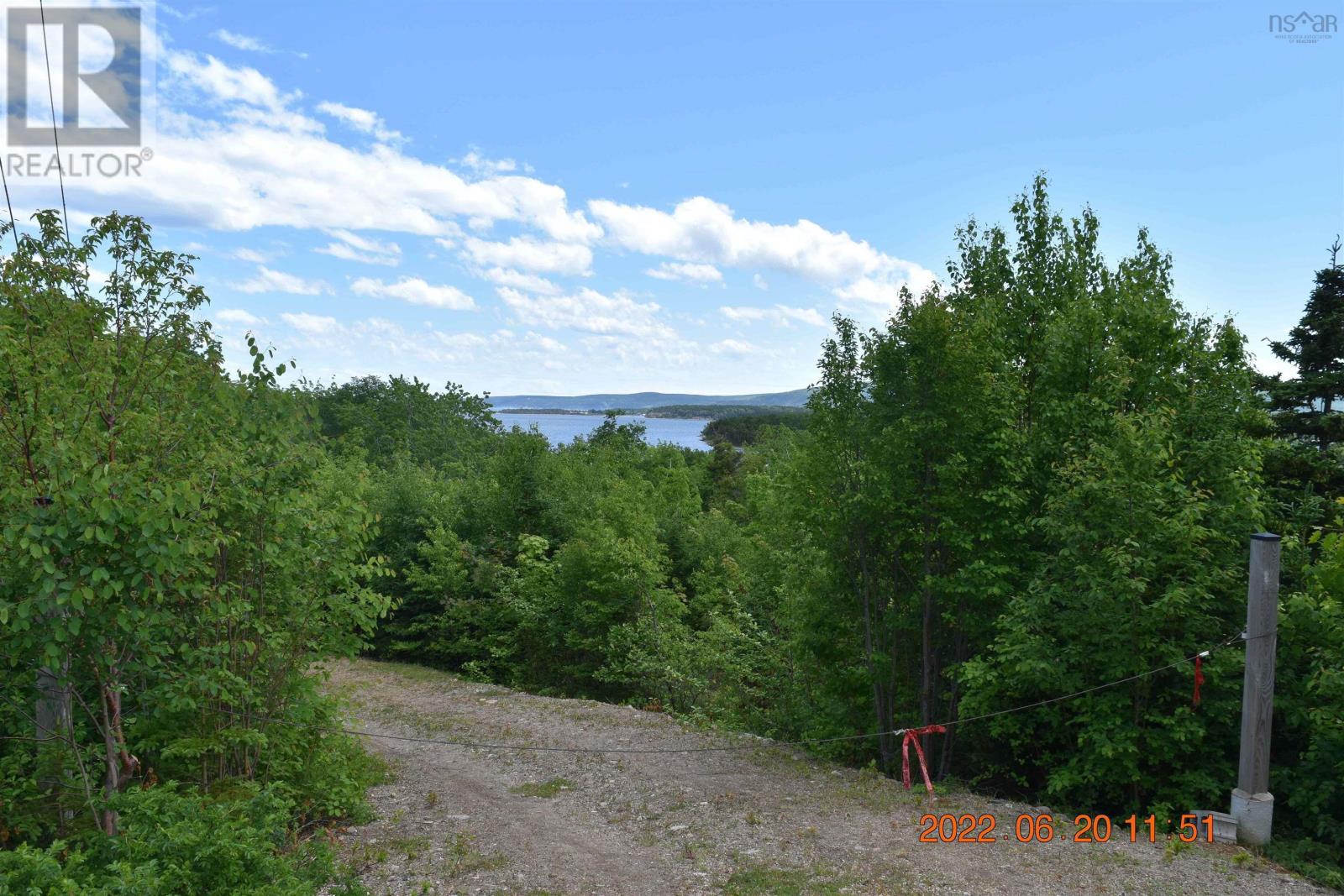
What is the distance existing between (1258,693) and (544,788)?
24.0 feet

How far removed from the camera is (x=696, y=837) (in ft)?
26.2

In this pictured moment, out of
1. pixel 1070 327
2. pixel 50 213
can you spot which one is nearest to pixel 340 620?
pixel 50 213

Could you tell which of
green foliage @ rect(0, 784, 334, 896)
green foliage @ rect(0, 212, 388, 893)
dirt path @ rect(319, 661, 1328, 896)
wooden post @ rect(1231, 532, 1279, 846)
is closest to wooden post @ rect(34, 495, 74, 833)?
green foliage @ rect(0, 212, 388, 893)

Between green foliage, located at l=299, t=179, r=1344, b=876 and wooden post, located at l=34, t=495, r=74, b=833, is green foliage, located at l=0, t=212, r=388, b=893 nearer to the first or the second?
wooden post, located at l=34, t=495, r=74, b=833

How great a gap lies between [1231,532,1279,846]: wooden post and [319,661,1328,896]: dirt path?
57 centimetres

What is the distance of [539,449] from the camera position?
73.6ft

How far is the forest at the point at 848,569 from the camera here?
16.9ft

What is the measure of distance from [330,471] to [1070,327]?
8998mm

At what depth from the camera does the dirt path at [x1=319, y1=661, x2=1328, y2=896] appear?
Result: 681 centimetres

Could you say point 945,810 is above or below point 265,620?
below

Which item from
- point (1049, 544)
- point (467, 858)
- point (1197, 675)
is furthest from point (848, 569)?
point (467, 858)

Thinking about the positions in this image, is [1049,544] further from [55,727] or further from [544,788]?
[55,727]

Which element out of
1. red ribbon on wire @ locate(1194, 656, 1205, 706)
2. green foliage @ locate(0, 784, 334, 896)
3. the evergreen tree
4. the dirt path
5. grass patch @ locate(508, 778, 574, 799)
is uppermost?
the evergreen tree

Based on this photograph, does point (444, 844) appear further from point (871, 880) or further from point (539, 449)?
point (539, 449)
